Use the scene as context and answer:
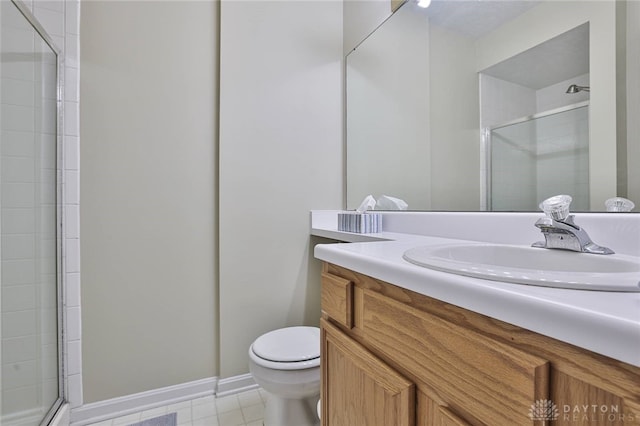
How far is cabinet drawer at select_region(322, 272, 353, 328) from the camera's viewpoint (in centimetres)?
75

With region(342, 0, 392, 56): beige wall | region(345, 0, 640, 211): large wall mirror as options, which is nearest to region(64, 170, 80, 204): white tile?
region(345, 0, 640, 211): large wall mirror

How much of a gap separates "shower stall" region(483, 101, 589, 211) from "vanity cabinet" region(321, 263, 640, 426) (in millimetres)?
612

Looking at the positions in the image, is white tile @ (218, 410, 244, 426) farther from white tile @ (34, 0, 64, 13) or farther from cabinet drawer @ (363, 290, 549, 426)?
white tile @ (34, 0, 64, 13)

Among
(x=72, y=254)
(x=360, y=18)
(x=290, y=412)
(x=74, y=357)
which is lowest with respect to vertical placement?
(x=290, y=412)

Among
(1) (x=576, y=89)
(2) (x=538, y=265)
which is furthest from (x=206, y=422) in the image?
(1) (x=576, y=89)

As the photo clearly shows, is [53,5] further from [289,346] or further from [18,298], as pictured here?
[289,346]

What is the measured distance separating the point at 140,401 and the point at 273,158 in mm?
1323

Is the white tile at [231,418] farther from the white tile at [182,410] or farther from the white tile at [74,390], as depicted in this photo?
the white tile at [74,390]

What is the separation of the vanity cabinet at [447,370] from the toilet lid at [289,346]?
0.32 meters

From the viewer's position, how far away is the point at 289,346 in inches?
48.3

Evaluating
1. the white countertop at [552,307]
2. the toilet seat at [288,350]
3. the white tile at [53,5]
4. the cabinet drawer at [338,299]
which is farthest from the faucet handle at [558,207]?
the white tile at [53,5]

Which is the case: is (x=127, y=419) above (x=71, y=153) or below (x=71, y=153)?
below

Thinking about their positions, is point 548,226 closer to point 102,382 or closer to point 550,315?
point 550,315

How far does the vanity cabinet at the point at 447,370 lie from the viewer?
1.04ft
